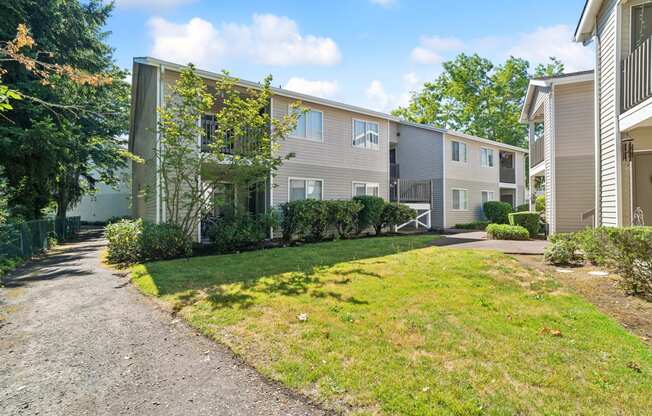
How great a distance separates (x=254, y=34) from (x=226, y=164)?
4.64 metres

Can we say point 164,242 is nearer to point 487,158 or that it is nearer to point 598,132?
point 598,132

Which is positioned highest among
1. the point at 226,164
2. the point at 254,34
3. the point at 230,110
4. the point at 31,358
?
the point at 254,34

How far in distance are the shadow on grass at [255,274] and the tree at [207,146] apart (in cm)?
240

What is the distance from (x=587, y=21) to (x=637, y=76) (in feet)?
10.0

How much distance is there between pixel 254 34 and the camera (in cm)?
1180

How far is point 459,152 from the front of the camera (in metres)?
22.5

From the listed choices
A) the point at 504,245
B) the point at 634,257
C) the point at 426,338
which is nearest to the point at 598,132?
the point at 634,257

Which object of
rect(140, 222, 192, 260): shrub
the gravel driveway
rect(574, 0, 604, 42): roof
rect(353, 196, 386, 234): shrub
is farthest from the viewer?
rect(353, 196, 386, 234): shrub

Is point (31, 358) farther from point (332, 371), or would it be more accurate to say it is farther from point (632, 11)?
point (632, 11)

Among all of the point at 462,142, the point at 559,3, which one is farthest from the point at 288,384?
the point at 462,142

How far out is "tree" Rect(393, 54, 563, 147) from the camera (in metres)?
36.5

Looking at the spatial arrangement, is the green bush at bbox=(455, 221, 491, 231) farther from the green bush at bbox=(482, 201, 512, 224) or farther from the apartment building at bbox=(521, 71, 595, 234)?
the apartment building at bbox=(521, 71, 595, 234)

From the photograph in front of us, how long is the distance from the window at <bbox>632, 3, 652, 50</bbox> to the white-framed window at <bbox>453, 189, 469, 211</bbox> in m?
15.2

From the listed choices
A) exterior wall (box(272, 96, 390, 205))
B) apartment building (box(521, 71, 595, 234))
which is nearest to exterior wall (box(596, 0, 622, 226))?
apartment building (box(521, 71, 595, 234))
